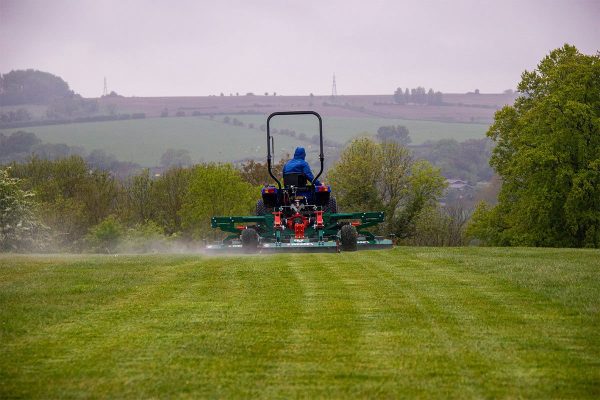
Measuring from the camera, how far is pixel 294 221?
A: 23.0m

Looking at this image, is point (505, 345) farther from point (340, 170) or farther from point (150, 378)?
point (340, 170)

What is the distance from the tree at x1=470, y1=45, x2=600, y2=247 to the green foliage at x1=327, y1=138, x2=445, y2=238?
53.0ft

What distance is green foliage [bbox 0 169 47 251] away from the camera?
44562mm

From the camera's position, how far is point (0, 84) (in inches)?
5989

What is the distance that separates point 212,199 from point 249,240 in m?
42.0

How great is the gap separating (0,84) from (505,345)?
154883 mm

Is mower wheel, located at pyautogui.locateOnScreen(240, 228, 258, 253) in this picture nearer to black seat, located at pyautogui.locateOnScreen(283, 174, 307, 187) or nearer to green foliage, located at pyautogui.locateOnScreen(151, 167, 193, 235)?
black seat, located at pyautogui.locateOnScreen(283, 174, 307, 187)

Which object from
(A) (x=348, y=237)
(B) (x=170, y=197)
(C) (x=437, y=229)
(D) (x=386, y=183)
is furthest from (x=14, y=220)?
(C) (x=437, y=229)

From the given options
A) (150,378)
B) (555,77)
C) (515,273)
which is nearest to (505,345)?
(150,378)

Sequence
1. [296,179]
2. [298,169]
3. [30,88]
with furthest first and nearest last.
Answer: [30,88]
[298,169]
[296,179]

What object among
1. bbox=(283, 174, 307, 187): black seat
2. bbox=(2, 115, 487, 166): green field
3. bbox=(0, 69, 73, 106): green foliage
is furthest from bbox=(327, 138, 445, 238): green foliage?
bbox=(0, 69, 73, 106): green foliage

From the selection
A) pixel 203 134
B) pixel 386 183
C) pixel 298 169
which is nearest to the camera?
pixel 298 169

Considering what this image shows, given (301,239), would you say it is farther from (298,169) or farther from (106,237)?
(106,237)

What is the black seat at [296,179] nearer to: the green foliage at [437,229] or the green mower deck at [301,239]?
the green mower deck at [301,239]
